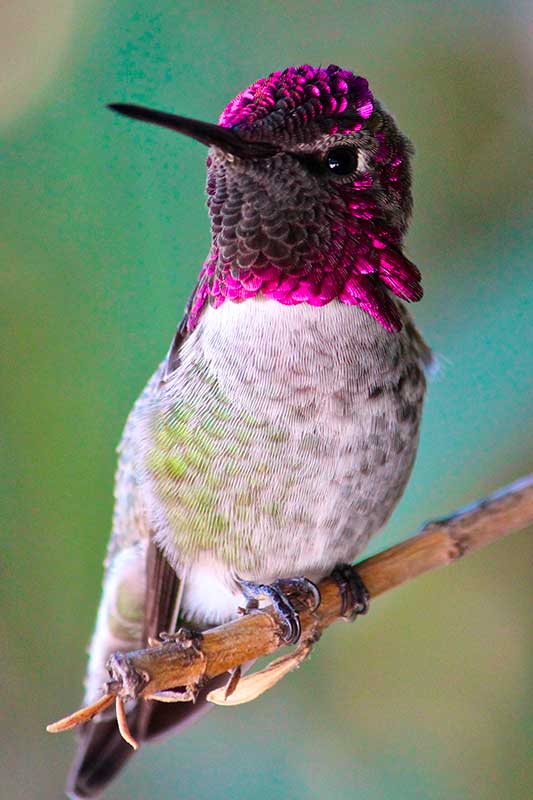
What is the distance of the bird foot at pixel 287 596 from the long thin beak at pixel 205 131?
22.4 inches

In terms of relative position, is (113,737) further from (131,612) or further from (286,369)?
(286,369)

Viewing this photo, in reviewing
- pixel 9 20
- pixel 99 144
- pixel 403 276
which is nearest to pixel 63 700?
pixel 99 144

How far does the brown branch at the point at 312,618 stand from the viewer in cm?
88

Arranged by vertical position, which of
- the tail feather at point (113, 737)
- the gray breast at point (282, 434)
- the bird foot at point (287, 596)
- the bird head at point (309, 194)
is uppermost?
the bird head at point (309, 194)

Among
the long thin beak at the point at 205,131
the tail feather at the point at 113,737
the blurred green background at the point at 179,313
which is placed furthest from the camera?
the blurred green background at the point at 179,313

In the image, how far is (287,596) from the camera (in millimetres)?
1138

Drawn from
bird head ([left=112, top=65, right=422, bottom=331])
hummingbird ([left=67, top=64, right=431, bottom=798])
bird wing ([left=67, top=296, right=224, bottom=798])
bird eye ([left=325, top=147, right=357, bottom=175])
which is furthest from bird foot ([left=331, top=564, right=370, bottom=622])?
bird eye ([left=325, top=147, right=357, bottom=175])

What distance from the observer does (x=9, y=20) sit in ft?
5.53

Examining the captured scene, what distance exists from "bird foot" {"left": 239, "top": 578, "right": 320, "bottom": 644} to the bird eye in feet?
1.81

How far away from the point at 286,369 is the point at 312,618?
347mm

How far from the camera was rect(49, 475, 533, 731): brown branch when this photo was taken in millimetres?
876

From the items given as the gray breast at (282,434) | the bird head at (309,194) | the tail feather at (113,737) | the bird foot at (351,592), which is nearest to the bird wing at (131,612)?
the tail feather at (113,737)

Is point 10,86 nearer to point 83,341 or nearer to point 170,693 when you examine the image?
point 83,341

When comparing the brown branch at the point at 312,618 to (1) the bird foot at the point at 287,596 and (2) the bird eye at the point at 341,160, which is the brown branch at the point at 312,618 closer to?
(1) the bird foot at the point at 287,596
